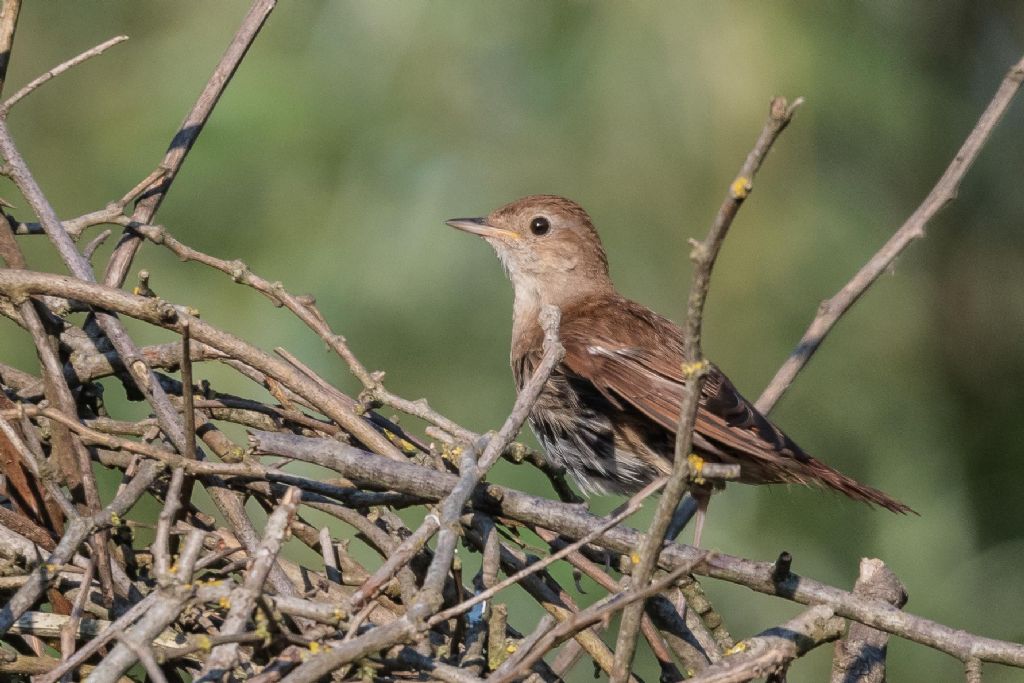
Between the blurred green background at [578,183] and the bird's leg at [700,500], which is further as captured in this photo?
the blurred green background at [578,183]

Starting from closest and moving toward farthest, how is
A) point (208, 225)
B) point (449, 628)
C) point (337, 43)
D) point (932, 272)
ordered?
point (449, 628), point (208, 225), point (337, 43), point (932, 272)

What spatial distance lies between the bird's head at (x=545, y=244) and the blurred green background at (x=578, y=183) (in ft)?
1.37

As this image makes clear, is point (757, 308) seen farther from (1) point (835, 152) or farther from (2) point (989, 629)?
(2) point (989, 629)

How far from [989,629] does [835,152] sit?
2341 mm

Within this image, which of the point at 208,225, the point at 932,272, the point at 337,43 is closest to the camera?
the point at 208,225

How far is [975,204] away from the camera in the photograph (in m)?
7.28

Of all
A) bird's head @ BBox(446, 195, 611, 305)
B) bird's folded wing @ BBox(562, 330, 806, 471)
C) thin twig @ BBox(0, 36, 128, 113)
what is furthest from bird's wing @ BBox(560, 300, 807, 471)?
thin twig @ BBox(0, 36, 128, 113)

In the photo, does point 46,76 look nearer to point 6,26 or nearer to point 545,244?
point 6,26

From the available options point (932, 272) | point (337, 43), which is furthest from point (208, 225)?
point (932, 272)

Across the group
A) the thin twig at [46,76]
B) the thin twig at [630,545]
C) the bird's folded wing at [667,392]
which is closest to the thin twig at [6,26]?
the thin twig at [46,76]

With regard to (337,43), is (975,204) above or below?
above

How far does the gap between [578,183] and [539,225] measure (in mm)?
738

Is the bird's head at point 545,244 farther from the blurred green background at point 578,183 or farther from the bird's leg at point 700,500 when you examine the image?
the bird's leg at point 700,500

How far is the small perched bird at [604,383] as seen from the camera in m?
4.09
